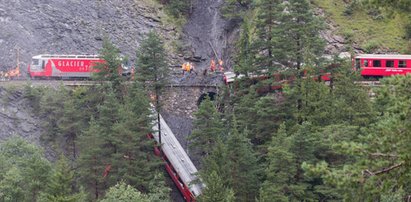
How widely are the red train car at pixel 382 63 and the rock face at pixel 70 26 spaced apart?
20.6 m

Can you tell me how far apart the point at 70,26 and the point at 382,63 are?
92.0 feet

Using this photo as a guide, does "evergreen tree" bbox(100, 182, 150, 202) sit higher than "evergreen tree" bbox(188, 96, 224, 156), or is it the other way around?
"evergreen tree" bbox(188, 96, 224, 156)

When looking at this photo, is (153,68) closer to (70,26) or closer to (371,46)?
(70,26)

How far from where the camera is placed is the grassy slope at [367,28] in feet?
153

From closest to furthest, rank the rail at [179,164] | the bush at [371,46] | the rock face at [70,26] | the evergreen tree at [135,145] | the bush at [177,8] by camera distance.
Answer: the evergreen tree at [135,145]
the rail at [179,164]
the bush at [371,46]
the rock face at [70,26]
the bush at [177,8]

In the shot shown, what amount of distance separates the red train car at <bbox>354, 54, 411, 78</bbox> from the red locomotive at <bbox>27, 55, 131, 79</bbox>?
18894 millimetres

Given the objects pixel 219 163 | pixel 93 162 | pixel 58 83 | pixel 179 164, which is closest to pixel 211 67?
pixel 179 164

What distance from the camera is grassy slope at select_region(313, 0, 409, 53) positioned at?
46531mm

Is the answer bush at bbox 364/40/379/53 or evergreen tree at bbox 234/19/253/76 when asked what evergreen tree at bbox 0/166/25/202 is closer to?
evergreen tree at bbox 234/19/253/76

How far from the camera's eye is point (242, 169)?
31297 mm

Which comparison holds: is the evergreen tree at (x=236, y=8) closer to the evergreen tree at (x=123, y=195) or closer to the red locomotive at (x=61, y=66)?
the red locomotive at (x=61, y=66)

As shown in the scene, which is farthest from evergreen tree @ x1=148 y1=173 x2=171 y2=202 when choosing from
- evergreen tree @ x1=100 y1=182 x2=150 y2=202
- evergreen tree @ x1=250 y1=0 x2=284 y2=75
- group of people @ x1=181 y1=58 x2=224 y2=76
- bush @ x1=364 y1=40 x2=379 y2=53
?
bush @ x1=364 y1=40 x2=379 y2=53

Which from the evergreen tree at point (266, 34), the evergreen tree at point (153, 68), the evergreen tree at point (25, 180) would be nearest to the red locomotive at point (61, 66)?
the evergreen tree at point (153, 68)

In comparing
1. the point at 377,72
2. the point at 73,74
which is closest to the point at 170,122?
the point at 73,74
